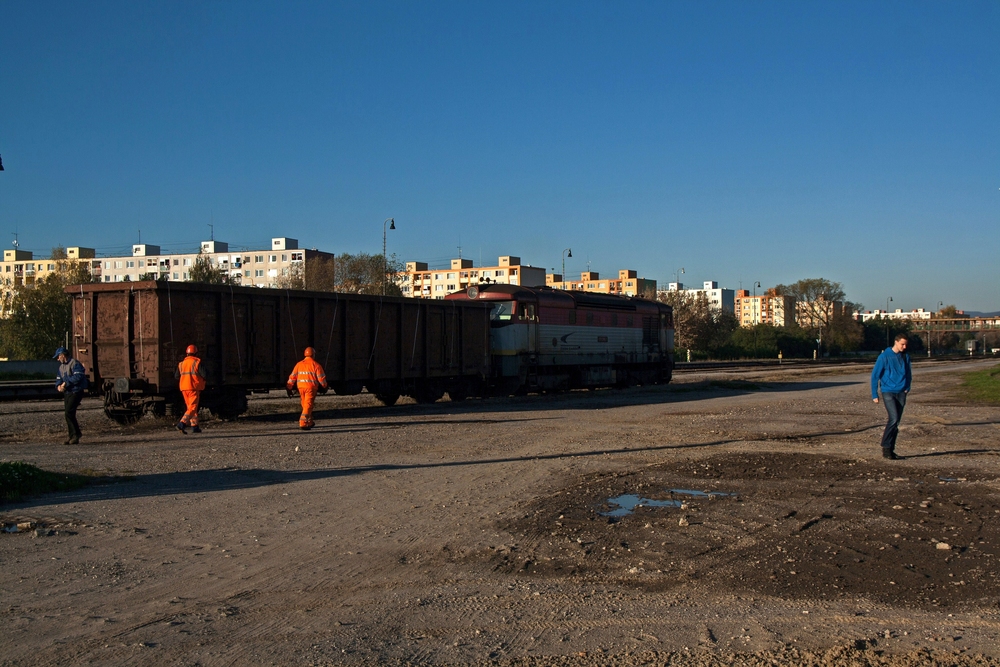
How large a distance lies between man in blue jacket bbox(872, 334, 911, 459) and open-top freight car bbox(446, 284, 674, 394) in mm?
13627

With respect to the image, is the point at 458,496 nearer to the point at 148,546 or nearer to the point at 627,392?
the point at 148,546

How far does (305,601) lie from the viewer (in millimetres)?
5344

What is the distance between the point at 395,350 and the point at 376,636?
16.3 m

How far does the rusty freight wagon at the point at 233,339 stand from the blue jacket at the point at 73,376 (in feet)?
6.41

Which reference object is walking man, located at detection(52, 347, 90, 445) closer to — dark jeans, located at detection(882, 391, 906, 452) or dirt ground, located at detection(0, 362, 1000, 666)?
dirt ground, located at detection(0, 362, 1000, 666)

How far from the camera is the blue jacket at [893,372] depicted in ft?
40.1

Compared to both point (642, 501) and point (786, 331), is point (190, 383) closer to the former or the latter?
point (642, 501)

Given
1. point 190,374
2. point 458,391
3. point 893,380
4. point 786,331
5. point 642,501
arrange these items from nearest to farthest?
1. point 642,501
2. point 893,380
3. point 190,374
4. point 458,391
5. point 786,331

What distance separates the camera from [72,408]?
13.2m

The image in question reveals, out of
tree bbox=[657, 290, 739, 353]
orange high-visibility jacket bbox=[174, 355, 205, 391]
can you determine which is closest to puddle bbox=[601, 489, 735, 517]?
orange high-visibility jacket bbox=[174, 355, 205, 391]

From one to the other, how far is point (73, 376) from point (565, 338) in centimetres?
1646

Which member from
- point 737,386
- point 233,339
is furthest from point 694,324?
point 233,339

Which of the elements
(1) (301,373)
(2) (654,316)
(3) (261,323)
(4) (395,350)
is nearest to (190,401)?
(1) (301,373)

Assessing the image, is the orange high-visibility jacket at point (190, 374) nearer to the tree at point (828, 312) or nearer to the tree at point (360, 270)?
the tree at point (360, 270)
